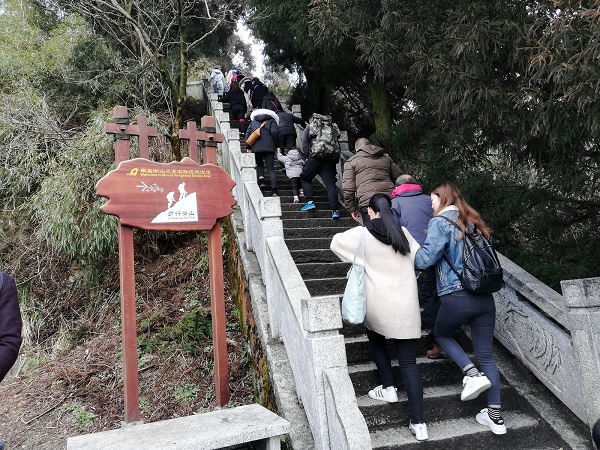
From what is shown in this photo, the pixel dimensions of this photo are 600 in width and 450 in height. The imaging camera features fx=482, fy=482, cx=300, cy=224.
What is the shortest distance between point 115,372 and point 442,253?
4.79m

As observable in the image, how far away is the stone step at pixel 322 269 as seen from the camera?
19.8ft

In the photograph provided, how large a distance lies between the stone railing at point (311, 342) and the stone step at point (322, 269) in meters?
0.54

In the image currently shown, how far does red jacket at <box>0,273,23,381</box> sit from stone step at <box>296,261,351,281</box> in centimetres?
372

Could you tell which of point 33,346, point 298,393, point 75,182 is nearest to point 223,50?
point 75,182

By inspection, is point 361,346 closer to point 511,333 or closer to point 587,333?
point 511,333

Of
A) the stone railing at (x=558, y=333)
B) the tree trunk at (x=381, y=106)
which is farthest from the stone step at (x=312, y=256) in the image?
the tree trunk at (x=381, y=106)

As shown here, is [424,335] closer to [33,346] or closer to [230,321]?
[230,321]

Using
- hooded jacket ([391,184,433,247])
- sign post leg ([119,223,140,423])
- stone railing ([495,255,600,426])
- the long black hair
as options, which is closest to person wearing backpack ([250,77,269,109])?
hooded jacket ([391,184,433,247])

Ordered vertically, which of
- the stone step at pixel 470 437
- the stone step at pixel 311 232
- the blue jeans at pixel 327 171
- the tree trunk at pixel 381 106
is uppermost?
the tree trunk at pixel 381 106

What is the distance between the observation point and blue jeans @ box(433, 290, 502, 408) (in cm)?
380

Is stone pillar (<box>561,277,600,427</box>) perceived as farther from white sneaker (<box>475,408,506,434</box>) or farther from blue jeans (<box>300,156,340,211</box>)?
blue jeans (<box>300,156,340,211</box>)

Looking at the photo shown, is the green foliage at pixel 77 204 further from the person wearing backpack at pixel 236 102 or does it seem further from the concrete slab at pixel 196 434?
the concrete slab at pixel 196 434

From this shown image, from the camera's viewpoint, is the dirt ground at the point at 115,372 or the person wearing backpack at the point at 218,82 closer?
the dirt ground at the point at 115,372

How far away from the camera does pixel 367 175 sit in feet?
20.5
